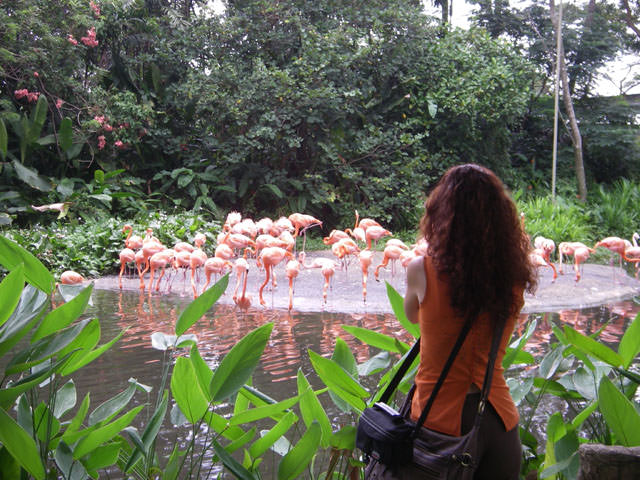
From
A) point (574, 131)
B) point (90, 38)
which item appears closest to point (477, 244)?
point (90, 38)

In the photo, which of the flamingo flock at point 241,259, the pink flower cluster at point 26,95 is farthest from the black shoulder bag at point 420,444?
the pink flower cluster at point 26,95

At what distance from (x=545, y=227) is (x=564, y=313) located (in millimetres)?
4637

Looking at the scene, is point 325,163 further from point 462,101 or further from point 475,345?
point 475,345

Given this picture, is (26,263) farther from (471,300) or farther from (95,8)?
(95,8)

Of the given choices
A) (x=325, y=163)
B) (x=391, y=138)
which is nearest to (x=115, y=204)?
(x=325, y=163)

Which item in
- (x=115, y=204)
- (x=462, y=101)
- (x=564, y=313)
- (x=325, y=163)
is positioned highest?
(x=462, y=101)

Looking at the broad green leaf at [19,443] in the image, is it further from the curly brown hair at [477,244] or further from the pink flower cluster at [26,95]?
the pink flower cluster at [26,95]

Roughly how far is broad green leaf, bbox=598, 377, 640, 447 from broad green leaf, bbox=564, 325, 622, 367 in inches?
5.0

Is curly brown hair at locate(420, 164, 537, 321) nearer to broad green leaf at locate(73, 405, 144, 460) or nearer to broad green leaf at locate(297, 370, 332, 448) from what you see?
broad green leaf at locate(297, 370, 332, 448)

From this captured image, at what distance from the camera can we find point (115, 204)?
978cm

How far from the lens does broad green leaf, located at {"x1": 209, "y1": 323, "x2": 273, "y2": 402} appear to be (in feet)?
4.24

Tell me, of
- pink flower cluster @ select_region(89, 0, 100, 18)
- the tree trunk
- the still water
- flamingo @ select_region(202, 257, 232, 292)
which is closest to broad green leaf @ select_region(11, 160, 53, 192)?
pink flower cluster @ select_region(89, 0, 100, 18)

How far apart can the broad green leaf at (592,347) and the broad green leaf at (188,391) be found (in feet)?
2.84

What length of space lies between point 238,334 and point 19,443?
3.29 meters
